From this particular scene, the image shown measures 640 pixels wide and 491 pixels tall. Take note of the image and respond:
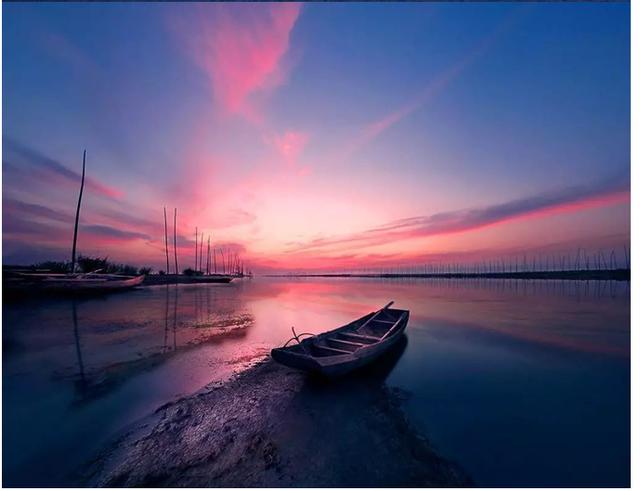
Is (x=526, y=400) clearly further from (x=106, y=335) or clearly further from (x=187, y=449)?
(x=106, y=335)

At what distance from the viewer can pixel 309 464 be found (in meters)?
4.25

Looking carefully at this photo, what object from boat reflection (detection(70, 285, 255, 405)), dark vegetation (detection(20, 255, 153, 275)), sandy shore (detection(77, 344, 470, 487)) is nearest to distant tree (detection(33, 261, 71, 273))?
dark vegetation (detection(20, 255, 153, 275))

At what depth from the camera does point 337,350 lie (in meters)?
7.65

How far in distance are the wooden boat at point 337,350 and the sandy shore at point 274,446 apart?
77 cm

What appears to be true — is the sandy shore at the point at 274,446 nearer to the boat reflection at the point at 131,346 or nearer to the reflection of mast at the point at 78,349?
the boat reflection at the point at 131,346

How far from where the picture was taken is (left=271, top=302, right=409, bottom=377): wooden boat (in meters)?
6.45

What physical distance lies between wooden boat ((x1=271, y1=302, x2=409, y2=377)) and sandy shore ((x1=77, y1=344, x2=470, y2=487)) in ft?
2.51

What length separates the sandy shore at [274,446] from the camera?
4.03 m

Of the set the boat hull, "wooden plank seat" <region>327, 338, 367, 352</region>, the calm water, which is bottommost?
the calm water

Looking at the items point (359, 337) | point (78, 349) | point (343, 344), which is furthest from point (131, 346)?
point (359, 337)

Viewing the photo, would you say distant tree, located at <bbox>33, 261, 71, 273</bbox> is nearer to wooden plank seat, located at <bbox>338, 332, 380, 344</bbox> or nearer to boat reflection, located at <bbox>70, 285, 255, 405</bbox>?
boat reflection, located at <bbox>70, 285, 255, 405</bbox>

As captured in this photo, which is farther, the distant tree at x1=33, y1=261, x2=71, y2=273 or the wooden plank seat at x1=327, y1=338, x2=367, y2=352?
the distant tree at x1=33, y1=261, x2=71, y2=273
